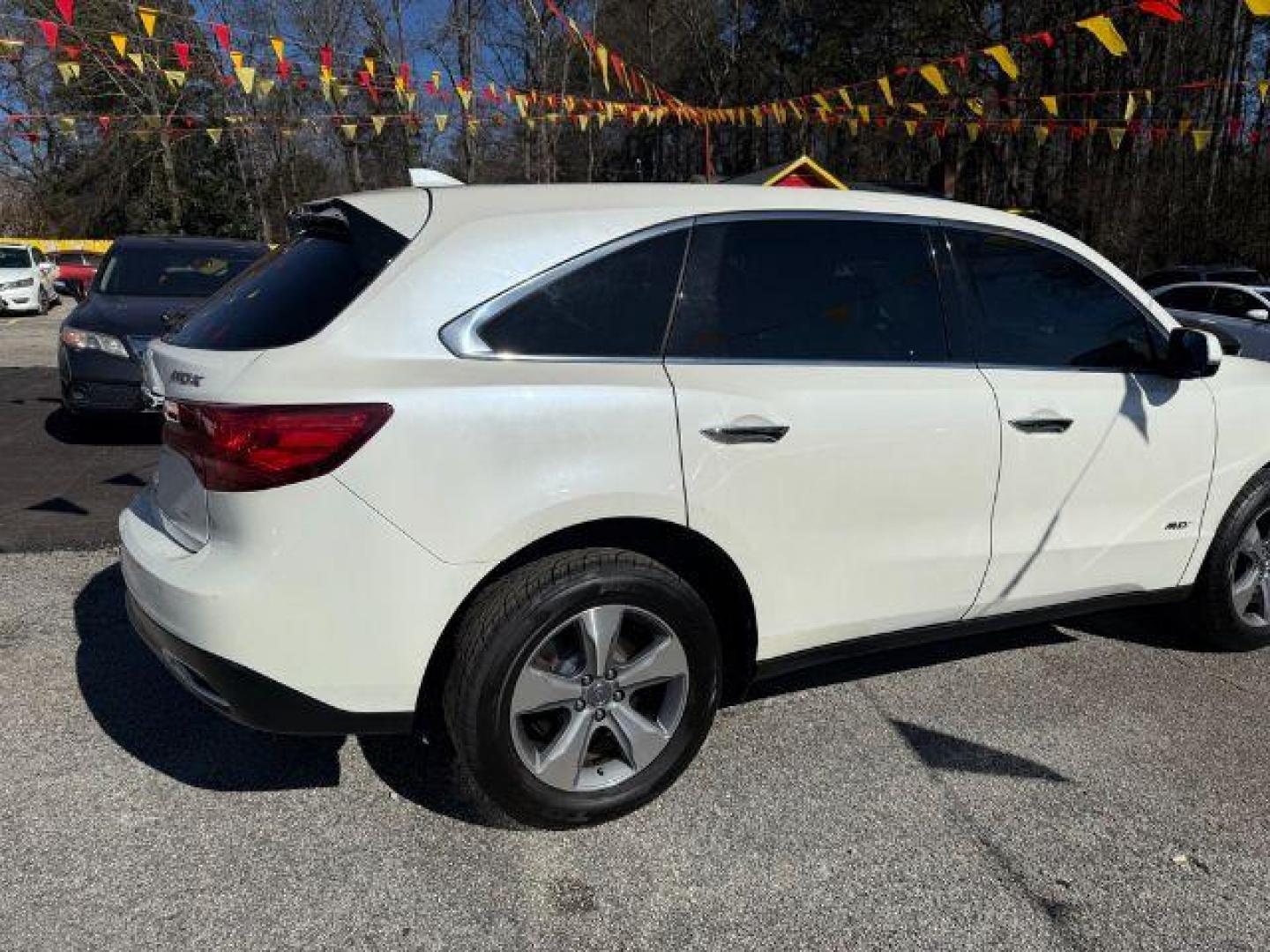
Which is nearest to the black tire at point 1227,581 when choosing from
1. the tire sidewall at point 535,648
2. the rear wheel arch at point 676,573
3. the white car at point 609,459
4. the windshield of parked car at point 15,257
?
the white car at point 609,459

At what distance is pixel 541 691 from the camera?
2492mm

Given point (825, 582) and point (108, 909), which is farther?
point (825, 582)

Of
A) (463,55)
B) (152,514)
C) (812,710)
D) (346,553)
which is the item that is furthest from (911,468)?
(463,55)

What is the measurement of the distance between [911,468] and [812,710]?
990 millimetres

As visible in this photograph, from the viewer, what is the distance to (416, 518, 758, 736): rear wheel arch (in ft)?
8.01

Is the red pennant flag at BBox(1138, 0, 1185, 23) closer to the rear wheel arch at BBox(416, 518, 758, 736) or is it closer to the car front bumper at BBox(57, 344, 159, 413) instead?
the rear wheel arch at BBox(416, 518, 758, 736)

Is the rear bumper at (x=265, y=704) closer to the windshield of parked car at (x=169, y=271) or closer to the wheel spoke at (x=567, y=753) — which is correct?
the wheel spoke at (x=567, y=753)

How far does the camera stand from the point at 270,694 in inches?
90.5

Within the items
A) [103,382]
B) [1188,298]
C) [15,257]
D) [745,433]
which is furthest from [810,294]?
[15,257]

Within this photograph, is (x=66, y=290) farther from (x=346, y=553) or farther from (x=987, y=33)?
(x=987, y=33)

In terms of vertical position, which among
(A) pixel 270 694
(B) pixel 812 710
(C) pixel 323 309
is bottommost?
(B) pixel 812 710

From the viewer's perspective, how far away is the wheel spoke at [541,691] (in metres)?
2.46

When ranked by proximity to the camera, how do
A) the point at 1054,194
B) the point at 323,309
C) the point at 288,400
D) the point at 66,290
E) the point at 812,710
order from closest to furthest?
the point at 288,400, the point at 323,309, the point at 812,710, the point at 66,290, the point at 1054,194

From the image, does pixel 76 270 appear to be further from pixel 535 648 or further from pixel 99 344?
pixel 535 648
